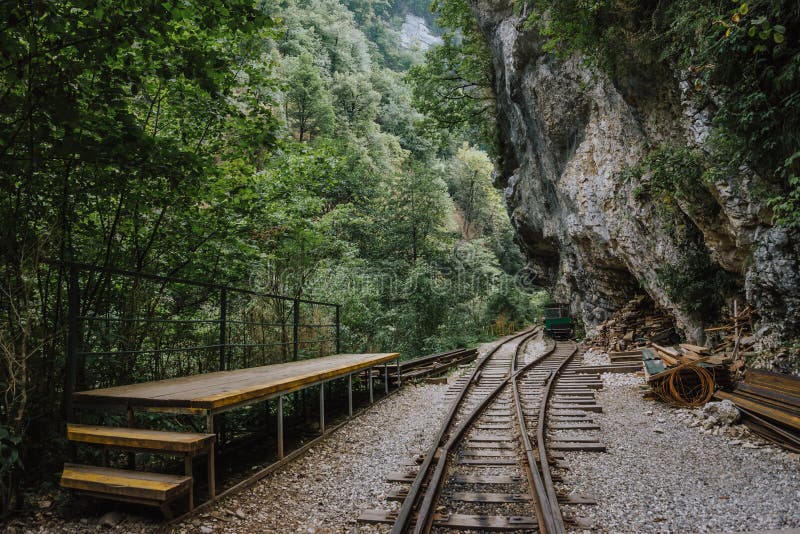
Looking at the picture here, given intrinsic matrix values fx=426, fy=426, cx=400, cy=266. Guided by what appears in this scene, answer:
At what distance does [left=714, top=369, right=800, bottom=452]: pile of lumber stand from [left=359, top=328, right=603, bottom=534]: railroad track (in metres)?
2.01

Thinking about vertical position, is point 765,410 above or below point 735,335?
below

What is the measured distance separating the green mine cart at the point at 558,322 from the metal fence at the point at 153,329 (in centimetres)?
1550

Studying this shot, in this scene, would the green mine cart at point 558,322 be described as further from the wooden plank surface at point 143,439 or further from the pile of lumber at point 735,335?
the wooden plank surface at point 143,439

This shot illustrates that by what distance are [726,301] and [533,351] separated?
806 cm

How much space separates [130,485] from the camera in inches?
120

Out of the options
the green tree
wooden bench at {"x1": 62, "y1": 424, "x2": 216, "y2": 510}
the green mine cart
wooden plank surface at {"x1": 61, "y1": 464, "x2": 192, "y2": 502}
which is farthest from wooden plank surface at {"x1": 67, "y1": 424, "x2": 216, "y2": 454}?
the green tree

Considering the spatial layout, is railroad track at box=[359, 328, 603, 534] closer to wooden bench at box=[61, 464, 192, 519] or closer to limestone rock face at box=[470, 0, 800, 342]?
wooden bench at box=[61, 464, 192, 519]

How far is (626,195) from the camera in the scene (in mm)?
12164

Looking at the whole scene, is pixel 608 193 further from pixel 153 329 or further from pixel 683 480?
pixel 153 329

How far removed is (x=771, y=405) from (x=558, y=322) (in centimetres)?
1621

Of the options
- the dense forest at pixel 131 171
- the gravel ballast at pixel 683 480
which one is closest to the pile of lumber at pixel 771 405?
the gravel ballast at pixel 683 480

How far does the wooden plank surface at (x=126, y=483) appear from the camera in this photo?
299 cm

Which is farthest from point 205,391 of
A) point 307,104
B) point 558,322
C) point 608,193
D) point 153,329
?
point 307,104

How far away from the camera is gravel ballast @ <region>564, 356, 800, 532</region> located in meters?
3.49
